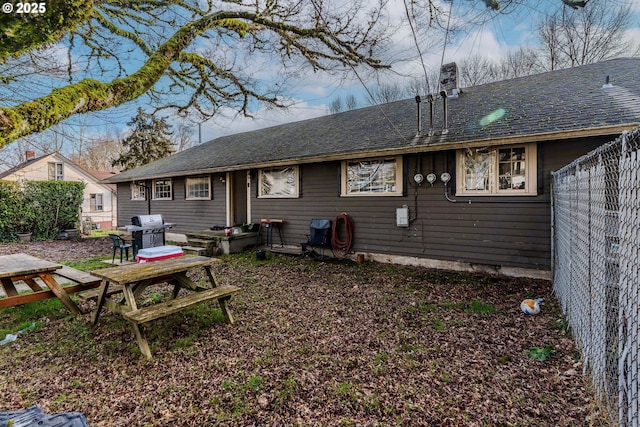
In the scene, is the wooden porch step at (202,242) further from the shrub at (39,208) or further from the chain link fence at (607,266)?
the chain link fence at (607,266)

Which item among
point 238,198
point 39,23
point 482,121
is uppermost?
point 482,121

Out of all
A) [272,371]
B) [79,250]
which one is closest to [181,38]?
[272,371]

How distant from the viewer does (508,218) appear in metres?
5.76

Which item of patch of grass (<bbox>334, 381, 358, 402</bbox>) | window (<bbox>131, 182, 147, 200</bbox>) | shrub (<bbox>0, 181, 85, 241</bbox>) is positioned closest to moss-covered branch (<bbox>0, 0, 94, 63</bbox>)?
patch of grass (<bbox>334, 381, 358, 402</bbox>)

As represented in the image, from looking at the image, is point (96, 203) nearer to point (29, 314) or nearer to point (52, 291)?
point (29, 314)

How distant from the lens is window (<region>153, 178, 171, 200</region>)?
1222cm

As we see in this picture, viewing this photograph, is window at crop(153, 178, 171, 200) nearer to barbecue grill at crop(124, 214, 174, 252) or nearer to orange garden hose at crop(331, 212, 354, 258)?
barbecue grill at crop(124, 214, 174, 252)

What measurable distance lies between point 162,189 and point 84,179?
13966mm

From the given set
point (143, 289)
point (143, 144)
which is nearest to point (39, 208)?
point (143, 144)

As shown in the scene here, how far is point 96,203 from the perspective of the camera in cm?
2233

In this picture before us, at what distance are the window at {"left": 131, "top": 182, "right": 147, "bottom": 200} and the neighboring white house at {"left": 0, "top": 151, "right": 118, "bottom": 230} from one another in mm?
7811

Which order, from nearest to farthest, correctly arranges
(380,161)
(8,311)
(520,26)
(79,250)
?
(520,26) → (8,311) → (380,161) → (79,250)

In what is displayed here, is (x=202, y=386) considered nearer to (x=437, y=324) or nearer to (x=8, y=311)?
(x=437, y=324)

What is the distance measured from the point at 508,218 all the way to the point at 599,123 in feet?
6.27
